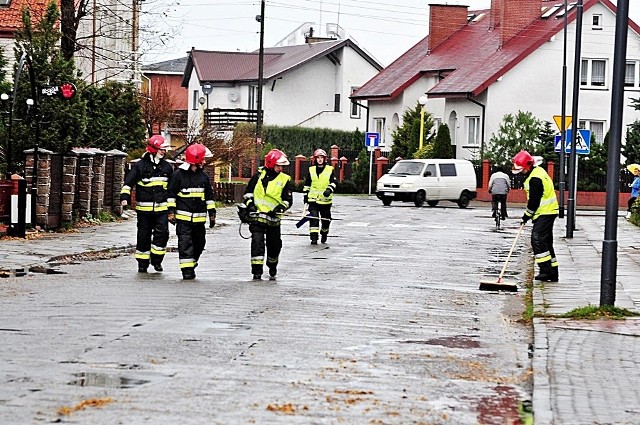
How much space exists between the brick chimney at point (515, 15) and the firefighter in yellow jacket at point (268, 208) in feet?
143

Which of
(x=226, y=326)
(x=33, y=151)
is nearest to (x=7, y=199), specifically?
(x=33, y=151)

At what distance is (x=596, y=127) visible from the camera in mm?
58438

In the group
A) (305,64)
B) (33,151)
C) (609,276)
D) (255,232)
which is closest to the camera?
(609,276)

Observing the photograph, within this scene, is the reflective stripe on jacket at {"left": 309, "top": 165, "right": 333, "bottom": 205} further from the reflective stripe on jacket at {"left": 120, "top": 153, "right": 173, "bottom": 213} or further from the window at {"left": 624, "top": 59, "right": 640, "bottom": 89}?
the window at {"left": 624, "top": 59, "right": 640, "bottom": 89}

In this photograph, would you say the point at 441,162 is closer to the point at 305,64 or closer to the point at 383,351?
the point at 305,64

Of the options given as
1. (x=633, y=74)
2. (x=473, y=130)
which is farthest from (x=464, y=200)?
(x=633, y=74)

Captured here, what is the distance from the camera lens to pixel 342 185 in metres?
58.2

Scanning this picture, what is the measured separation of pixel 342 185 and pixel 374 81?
13308 mm

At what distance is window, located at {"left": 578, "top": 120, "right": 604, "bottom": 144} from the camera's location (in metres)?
57.8

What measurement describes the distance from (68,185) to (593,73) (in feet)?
125

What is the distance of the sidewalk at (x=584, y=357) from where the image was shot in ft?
26.5

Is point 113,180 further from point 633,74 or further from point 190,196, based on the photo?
point 633,74

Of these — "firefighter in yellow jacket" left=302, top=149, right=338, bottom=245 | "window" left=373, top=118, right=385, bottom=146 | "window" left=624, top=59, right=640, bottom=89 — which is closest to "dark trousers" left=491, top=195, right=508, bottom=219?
"firefighter in yellow jacket" left=302, top=149, right=338, bottom=245

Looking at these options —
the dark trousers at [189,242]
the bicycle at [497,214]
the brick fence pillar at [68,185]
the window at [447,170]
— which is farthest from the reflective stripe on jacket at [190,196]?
the window at [447,170]
